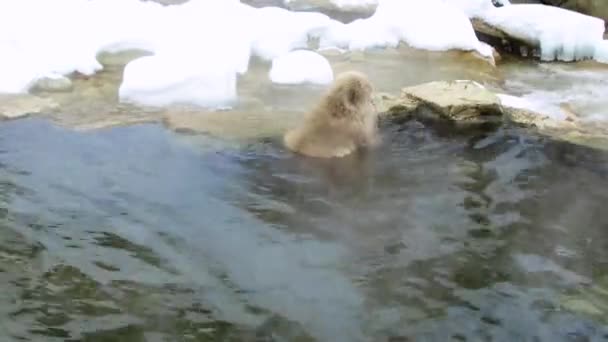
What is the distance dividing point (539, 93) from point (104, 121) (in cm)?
468

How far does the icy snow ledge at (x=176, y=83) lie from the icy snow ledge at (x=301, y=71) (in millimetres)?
717

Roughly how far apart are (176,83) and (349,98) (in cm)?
173

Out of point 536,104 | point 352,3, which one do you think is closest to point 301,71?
point 536,104

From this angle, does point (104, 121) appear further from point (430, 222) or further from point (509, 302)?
point (509, 302)

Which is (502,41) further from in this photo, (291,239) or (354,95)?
(291,239)

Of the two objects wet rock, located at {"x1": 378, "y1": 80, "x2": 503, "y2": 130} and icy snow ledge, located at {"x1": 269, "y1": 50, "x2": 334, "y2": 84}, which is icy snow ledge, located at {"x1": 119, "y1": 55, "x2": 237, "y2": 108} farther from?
wet rock, located at {"x1": 378, "y1": 80, "x2": 503, "y2": 130}

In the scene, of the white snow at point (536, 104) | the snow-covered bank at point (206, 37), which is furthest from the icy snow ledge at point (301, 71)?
the white snow at point (536, 104)

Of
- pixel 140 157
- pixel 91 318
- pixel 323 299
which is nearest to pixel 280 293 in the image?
pixel 323 299

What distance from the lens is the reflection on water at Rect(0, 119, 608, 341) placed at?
12.2ft

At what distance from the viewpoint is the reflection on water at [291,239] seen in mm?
3721

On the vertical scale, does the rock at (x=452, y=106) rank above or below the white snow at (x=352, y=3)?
below

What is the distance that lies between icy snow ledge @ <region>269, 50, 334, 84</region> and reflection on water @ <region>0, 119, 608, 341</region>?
1.56 metres

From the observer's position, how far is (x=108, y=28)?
8.23 metres

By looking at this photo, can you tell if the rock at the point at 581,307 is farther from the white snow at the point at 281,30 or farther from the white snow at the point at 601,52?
the white snow at the point at 601,52
